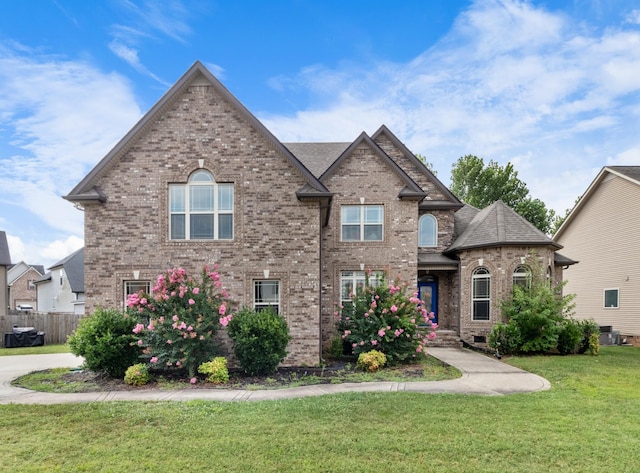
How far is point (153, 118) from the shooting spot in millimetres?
10609

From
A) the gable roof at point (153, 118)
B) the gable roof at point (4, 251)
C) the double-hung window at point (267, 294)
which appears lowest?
the double-hung window at point (267, 294)

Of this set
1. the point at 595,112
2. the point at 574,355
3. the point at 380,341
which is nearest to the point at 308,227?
the point at 380,341

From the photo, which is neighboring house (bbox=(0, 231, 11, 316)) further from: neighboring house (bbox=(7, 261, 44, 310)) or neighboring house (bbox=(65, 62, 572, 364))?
neighboring house (bbox=(7, 261, 44, 310))

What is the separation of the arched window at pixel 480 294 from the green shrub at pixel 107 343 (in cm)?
1193

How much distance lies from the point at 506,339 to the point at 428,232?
17.7 ft

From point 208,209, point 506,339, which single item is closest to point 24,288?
point 208,209

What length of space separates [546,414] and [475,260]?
9203 mm

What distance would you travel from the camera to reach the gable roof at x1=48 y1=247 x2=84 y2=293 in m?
29.3

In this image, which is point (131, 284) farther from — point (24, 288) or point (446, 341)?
point (24, 288)

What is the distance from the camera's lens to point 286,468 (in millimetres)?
4410

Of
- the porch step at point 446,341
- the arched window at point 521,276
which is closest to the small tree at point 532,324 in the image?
the arched window at point 521,276

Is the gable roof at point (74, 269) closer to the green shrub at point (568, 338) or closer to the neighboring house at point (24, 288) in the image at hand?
the neighboring house at point (24, 288)

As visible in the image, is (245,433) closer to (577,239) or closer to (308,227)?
(308,227)

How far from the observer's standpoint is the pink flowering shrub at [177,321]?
893 centimetres
